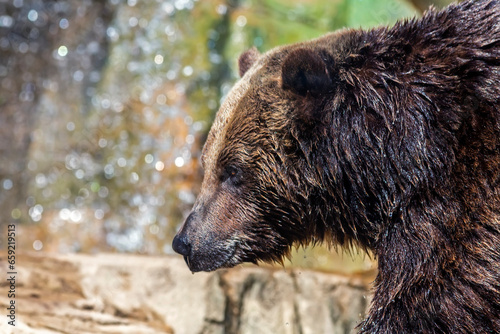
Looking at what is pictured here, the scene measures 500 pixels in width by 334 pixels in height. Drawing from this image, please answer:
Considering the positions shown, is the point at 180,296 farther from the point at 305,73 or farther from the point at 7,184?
the point at 7,184

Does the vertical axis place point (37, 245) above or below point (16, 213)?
below

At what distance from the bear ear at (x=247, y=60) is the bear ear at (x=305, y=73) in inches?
35.9

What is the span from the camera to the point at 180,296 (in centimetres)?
563

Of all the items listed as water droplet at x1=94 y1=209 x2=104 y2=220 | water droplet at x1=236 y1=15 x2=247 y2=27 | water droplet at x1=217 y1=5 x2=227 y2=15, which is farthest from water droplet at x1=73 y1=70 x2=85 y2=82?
water droplet at x1=236 y1=15 x2=247 y2=27

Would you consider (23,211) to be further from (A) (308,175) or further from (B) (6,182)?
(A) (308,175)

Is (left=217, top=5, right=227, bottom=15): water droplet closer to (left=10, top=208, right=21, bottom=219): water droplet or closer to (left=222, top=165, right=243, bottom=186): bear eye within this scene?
(left=10, top=208, right=21, bottom=219): water droplet

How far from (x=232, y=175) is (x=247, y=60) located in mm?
1190

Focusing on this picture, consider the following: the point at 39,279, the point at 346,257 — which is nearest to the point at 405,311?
the point at 39,279

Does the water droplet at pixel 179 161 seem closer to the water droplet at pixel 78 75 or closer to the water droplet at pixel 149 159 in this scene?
the water droplet at pixel 149 159

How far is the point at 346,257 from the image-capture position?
8.64m

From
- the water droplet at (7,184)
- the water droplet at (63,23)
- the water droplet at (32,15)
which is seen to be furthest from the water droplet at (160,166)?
the water droplet at (32,15)

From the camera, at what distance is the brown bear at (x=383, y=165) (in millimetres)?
3287

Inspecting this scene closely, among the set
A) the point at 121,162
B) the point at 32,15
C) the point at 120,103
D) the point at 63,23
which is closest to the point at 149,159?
the point at 121,162

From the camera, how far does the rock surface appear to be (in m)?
5.12
